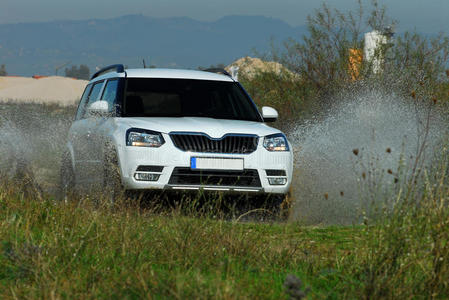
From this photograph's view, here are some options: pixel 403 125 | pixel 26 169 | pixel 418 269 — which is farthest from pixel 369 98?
pixel 418 269

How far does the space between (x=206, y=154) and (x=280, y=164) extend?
92cm

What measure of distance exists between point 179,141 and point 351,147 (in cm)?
508

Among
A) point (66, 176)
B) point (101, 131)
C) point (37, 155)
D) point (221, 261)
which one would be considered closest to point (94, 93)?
point (66, 176)

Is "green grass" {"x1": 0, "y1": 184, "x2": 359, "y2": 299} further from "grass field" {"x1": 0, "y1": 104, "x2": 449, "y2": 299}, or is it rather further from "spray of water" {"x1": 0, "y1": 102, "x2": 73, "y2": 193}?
"spray of water" {"x1": 0, "y1": 102, "x2": 73, "y2": 193}

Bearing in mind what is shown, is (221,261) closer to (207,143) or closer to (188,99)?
(207,143)

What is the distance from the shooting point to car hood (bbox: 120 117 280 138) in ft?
29.0

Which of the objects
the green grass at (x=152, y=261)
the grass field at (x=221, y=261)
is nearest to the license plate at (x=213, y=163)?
the green grass at (x=152, y=261)

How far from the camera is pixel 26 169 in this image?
13.2m

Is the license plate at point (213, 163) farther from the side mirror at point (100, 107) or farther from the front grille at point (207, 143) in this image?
the side mirror at point (100, 107)

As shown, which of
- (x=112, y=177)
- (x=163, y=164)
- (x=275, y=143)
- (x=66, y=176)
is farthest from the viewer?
(x=66, y=176)

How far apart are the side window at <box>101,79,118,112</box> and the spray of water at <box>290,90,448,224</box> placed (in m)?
2.61

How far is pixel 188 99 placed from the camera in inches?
400

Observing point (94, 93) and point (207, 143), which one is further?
point (94, 93)

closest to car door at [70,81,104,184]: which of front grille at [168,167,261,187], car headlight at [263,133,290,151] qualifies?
front grille at [168,167,261,187]
